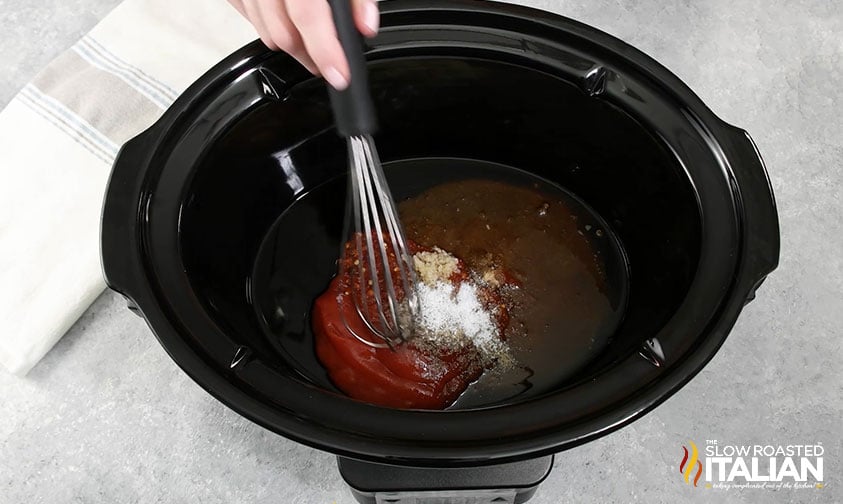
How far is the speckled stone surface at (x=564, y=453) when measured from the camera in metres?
0.79

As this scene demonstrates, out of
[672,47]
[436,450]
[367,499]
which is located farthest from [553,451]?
[672,47]

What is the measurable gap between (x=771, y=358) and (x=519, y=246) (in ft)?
0.96

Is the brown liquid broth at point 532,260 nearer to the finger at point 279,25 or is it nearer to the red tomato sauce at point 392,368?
the red tomato sauce at point 392,368

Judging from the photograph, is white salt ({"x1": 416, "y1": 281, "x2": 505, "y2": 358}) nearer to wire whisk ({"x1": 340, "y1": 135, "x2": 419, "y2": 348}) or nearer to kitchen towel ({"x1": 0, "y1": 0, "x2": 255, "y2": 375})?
wire whisk ({"x1": 340, "y1": 135, "x2": 419, "y2": 348})

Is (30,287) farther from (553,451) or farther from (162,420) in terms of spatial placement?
(553,451)

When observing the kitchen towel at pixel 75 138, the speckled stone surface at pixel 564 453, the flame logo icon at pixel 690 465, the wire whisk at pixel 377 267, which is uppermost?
the kitchen towel at pixel 75 138

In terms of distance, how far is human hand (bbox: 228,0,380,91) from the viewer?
0.56 meters

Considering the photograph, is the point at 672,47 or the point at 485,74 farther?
the point at 672,47

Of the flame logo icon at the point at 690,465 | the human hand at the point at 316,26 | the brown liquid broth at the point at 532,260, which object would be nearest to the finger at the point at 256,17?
the human hand at the point at 316,26

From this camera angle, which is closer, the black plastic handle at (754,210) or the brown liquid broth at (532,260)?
the black plastic handle at (754,210)

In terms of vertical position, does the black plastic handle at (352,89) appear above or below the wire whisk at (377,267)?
above

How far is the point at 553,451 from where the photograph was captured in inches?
21.2

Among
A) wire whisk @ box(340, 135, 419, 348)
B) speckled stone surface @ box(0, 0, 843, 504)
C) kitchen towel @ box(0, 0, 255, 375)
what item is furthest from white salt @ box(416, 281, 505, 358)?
kitchen towel @ box(0, 0, 255, 375)

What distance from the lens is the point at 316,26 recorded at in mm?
566
